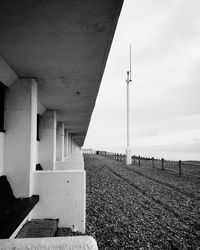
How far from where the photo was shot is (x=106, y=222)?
17.1 ft

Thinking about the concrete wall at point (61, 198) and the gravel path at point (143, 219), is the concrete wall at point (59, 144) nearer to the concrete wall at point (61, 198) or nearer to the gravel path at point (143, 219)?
the gravel path at point (143, 219)

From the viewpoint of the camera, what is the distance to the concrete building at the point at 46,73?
265cm

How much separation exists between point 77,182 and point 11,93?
8.30 feet

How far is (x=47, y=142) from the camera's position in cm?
895

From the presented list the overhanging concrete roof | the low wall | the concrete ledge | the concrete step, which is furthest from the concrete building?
the low wall

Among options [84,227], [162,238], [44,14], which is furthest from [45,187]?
[44,14]

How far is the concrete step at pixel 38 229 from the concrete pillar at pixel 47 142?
4121 millimetres

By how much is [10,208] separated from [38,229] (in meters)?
0.76

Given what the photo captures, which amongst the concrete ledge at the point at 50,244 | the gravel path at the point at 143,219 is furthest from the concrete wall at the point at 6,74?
the gravel path at the point at 143,219

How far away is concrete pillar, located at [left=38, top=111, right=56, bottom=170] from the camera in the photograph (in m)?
8.68

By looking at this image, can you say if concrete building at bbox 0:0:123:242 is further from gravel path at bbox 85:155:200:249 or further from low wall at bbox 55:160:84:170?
low wall at bbox 55:160:84:170

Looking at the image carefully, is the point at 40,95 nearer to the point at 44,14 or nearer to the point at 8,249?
the point at 44,14

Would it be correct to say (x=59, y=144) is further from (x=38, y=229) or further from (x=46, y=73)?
(x=38, y=229)

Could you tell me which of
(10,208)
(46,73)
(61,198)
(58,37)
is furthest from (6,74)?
(61,198)
